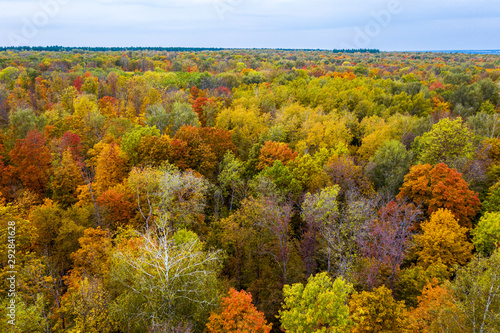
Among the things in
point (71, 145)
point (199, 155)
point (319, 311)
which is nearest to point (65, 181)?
point (71, 145)

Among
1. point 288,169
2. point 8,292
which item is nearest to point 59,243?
point 8,292

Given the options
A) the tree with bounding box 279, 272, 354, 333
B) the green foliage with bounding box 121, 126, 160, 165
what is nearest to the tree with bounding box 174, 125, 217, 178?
the green foliage with bounding box 121, 126, 160, 165

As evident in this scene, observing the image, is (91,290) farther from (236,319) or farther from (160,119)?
(160,119)

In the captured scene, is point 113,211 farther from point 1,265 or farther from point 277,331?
point 277,331

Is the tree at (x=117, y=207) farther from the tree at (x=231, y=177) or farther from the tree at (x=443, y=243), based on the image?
the tree at (x=443, y=243)

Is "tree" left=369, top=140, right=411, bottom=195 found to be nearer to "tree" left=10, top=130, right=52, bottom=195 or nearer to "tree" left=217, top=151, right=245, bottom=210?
"tree" left=217, top=151, right=245, bottom=210

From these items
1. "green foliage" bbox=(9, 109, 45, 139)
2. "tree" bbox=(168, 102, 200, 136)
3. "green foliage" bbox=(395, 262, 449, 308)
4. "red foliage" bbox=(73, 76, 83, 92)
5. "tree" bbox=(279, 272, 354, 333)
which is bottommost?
"green foliage" bbox=(395, 262, 449, 308)
